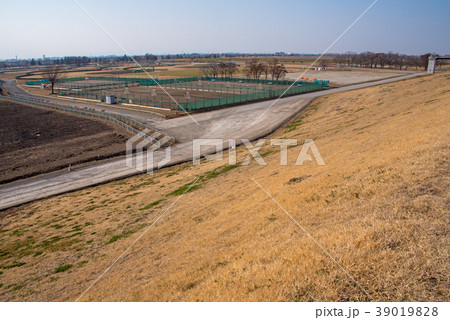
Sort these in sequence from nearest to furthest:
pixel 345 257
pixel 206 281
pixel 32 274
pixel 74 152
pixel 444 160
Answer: pixel 345 257
pixel 206 281
pixel 444 160
pixel 32 274
pixel 74 152

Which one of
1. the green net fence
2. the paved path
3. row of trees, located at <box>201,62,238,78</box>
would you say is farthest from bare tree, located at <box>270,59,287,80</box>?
the paved path

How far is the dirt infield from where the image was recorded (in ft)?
99.1

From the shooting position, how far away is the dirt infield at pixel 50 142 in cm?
3022

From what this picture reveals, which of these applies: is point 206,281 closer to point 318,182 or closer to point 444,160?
point 318,182

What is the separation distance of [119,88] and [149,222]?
3223 inches

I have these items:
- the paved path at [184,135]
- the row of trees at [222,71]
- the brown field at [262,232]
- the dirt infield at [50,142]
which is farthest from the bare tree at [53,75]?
the brown field at [262,232]

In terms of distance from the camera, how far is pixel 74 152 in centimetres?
3384

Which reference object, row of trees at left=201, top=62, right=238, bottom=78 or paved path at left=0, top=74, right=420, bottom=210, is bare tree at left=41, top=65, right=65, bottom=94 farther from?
row of trees at left=201, top=62, right=238, bottom=78

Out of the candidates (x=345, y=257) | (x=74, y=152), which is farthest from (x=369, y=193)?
(x=74, y=152)

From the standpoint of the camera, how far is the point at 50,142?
37938 millimetres

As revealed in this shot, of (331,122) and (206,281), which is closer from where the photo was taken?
(206,281)

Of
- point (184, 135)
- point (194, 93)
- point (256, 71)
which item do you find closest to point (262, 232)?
point (184, 135)

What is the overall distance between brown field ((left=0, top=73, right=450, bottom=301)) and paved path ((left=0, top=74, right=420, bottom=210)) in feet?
7.69

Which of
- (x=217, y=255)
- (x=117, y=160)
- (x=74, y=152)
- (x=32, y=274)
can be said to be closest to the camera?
(x=217, y=255)
